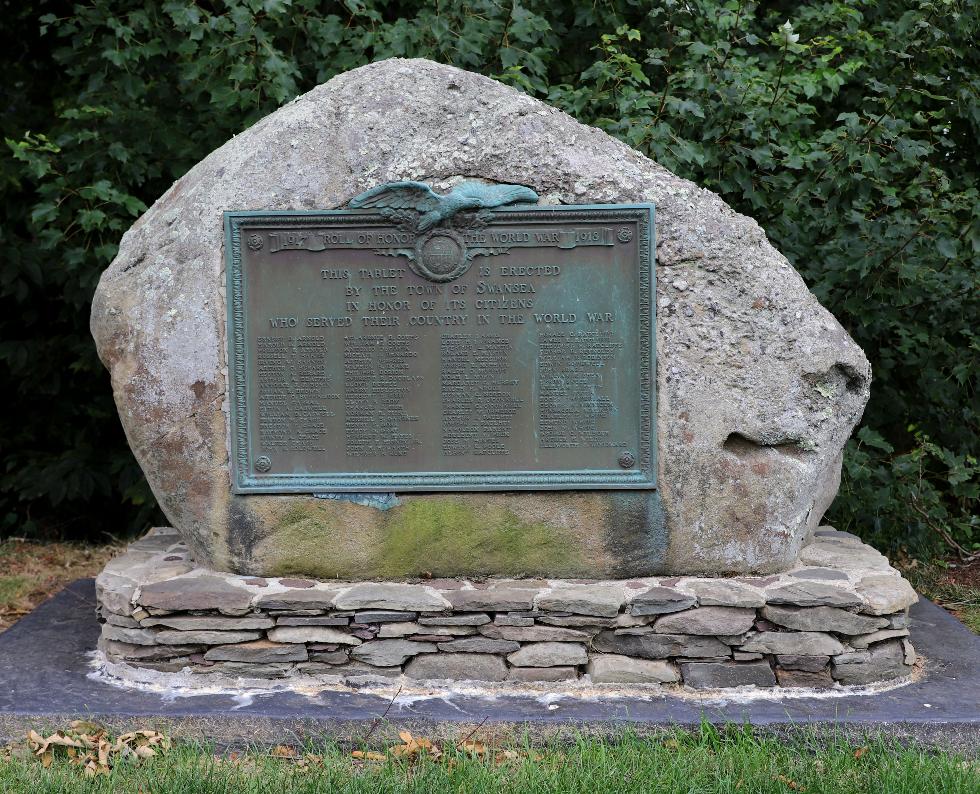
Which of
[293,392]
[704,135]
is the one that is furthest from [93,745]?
[704,135]

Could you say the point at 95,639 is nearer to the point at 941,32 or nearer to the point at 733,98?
the point at 733,98

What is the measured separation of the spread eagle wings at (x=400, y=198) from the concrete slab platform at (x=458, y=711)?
201cm

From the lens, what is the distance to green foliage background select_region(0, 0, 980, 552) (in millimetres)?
6000

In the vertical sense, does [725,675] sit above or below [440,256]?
below

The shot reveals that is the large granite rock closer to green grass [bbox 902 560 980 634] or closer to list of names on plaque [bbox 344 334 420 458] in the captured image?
list of names on plaque [bbox 344 334 420 458]

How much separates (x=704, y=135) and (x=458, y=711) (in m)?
3.73

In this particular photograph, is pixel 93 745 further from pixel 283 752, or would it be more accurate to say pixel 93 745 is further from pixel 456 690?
pixel 456 690

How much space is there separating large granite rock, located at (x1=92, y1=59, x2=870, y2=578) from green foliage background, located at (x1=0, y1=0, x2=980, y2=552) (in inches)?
63.4

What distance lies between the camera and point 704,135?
6133 mm

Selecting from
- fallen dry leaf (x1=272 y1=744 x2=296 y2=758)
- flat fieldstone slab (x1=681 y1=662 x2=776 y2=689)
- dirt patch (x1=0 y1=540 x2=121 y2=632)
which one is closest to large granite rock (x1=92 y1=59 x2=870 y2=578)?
flat fieldstone slab (x1=681 y1=662 x2=776 y2=689)

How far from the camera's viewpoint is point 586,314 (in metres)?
4.50

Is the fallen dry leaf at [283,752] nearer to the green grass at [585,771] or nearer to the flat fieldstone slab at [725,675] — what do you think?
the green grass at [585,771]

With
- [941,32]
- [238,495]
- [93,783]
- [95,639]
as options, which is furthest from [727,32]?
[93,783]

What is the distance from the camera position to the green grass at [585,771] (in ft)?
11.1
